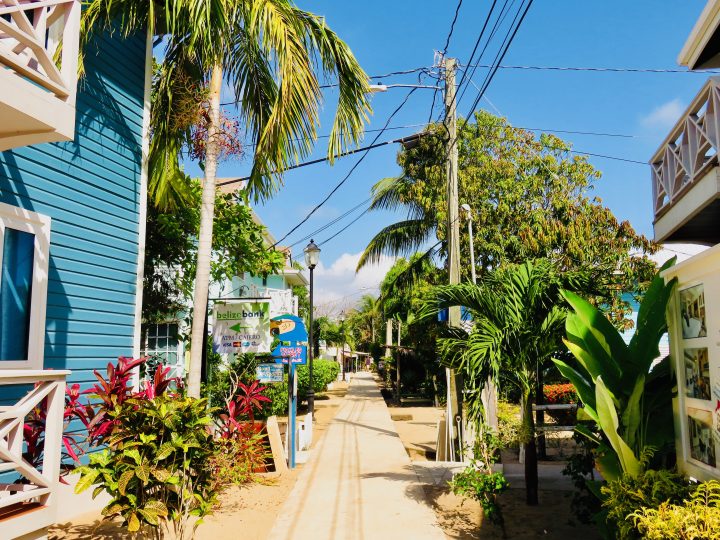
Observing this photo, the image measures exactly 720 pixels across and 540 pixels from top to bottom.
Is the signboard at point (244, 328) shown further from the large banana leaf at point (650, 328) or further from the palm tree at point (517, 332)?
the large banana leaf at point (650, 328)

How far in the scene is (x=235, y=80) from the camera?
9.36 m

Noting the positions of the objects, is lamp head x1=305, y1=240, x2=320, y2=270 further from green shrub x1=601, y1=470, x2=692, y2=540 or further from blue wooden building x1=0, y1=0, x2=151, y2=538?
green shrub x1=601, y1=470, x2=692, y2=540

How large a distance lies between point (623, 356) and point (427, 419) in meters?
15.3

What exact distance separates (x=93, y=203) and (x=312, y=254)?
715 cm

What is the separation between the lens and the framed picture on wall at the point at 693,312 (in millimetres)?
4605

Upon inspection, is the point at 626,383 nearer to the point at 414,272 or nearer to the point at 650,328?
the point at 650,328

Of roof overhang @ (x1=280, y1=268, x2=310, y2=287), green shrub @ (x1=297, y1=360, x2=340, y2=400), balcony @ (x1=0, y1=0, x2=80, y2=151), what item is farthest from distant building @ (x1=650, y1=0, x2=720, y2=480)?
roof overhang @ (x1=280, y1=268, x2=310, y2=287)

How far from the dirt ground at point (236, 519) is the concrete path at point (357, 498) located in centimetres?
18

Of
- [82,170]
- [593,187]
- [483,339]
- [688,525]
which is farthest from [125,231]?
[593,187]

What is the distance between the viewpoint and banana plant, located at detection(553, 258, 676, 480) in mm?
5195

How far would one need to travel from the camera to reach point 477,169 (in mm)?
20172

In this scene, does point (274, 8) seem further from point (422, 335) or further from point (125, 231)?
point (422, 335)

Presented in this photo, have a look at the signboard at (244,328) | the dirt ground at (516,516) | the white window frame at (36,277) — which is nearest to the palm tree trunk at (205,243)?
the white window frame at (36,277)

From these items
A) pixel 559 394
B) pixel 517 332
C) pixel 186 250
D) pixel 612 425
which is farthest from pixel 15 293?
pixel 559 394
